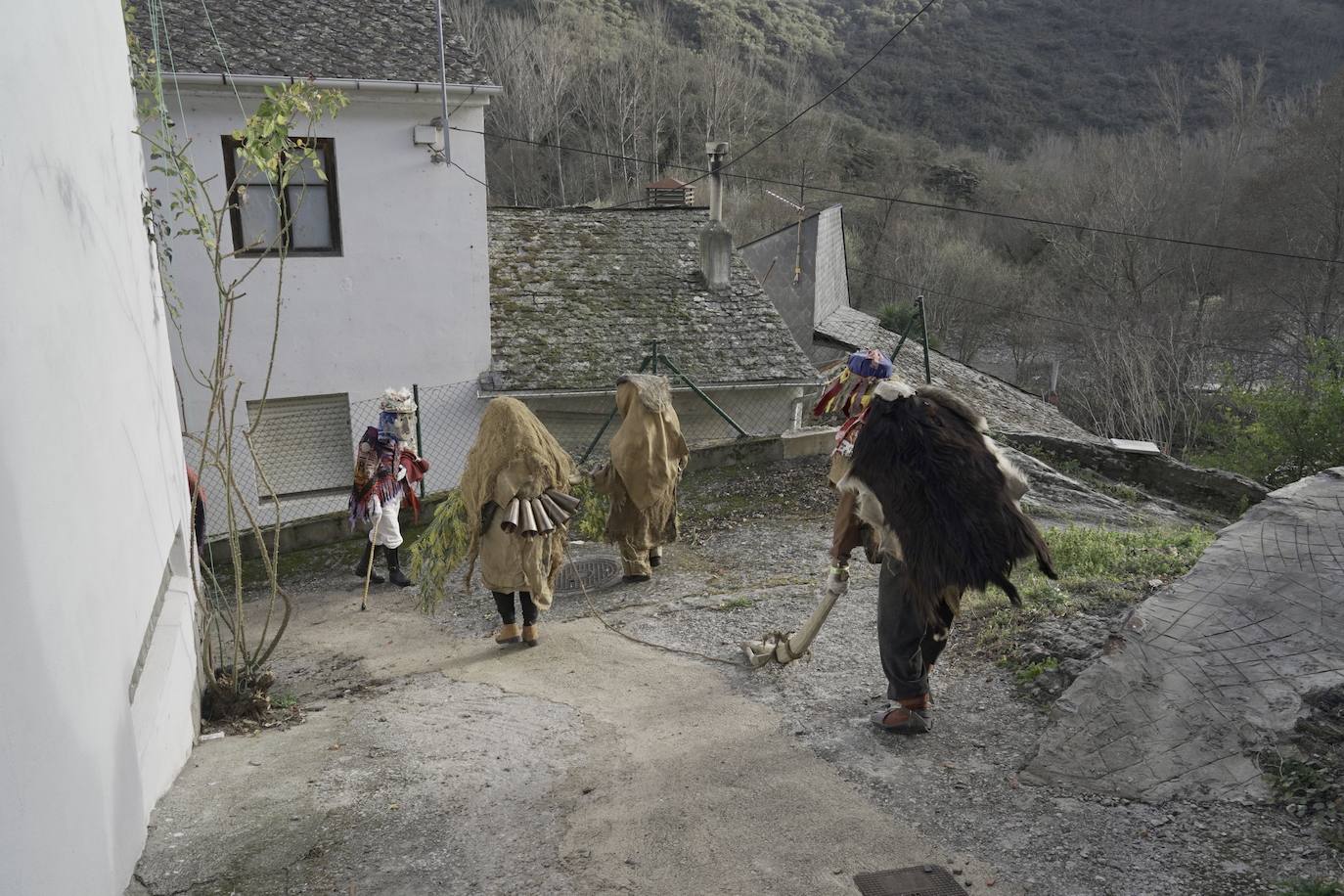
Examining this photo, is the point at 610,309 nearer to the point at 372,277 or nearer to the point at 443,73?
the point at 372,277

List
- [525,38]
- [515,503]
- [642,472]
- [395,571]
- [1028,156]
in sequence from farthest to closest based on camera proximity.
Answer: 1. [1028,156]
2. [525,38]
3. [395,571]
4. [642,472]
5. [515,503]

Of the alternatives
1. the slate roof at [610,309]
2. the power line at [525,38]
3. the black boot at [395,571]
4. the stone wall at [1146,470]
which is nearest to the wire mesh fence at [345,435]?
the slate roof at [610,309]

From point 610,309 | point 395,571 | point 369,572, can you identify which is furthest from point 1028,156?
point 369,572

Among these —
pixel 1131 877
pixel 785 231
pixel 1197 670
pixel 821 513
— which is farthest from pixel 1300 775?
pixel 785 231

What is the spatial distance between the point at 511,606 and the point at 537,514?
794 mm

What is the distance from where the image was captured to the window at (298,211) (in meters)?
11.5

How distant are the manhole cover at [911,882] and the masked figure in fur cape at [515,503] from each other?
11.2 feet

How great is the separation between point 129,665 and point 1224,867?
4213 mm

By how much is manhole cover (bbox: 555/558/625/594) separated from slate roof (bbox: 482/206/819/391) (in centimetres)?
491

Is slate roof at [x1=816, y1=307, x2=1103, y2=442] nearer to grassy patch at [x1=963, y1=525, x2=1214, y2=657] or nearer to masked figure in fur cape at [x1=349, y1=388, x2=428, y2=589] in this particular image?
grassy patch at [x1=963, y1=525, x2=1214, y2=657]

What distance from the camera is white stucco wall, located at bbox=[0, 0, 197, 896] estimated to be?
2539mm

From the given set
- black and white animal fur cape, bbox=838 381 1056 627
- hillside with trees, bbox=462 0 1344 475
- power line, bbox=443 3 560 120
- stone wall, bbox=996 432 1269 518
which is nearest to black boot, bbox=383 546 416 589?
black and white animal fur cape, bbox=838 381 1056 627

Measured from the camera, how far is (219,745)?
5344 mm

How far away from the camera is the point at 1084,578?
6.59 metres
